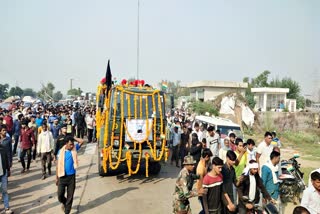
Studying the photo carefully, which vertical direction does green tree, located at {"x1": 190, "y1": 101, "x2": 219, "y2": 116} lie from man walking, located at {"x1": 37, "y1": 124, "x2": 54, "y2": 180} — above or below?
above

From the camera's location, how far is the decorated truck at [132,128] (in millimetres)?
8781

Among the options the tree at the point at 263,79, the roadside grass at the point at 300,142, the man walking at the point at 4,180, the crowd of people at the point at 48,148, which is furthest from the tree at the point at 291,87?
the man walking at the point at 4,180

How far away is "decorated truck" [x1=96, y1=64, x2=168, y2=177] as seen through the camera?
8781mm

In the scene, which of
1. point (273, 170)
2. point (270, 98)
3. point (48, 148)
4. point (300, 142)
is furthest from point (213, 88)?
point (273, 170)

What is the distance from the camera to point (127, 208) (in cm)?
701

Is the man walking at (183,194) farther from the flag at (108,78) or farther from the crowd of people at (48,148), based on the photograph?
the flag at (108,78)

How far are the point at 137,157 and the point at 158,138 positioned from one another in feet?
2.85

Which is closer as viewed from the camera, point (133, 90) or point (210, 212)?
point (210, 212)

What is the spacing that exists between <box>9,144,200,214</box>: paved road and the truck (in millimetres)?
533

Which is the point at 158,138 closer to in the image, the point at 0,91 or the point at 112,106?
the point at 112,106

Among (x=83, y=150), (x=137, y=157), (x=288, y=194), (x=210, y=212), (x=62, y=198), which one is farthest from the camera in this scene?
(x=83, y=150)

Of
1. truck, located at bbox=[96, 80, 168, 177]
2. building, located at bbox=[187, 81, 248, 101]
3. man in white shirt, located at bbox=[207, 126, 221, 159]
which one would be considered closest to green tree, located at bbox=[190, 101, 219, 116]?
building, located at bbox=[187, 81, 248, 101]

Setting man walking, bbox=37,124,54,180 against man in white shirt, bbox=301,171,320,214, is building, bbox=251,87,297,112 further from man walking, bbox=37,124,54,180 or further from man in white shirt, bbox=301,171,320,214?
man in white shirt, bbox=301,171,320,214

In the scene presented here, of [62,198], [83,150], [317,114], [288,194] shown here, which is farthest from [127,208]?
[317,114]
